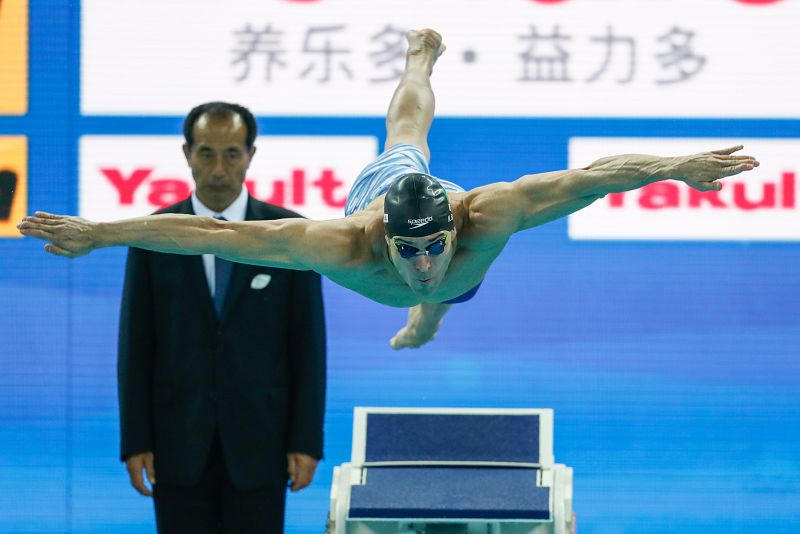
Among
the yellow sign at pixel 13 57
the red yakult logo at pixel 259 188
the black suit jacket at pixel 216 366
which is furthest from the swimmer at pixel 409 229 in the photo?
the yellow sign at pixel 13 57

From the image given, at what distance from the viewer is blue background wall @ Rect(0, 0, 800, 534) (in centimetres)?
621

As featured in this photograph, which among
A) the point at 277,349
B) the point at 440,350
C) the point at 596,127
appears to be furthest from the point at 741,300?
the point at 277,349

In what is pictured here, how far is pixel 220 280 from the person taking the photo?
468cm

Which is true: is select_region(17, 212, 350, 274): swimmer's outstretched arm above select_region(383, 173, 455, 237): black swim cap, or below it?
below

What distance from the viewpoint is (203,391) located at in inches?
183

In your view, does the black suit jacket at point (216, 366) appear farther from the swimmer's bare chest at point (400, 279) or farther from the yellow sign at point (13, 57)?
the yellow sign at point (13, 57)

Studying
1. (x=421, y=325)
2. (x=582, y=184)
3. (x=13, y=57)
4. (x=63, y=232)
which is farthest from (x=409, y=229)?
(x=13, y=57)

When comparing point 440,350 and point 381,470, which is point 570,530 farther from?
point 440,350

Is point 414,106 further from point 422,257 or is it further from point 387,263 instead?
point 422,257

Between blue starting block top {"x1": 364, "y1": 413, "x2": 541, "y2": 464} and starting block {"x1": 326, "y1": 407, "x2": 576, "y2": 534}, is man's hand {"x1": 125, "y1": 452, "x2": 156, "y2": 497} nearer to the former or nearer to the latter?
starting block {"x1": 326, "y1": 407, "x2": 576, "y2": 534}

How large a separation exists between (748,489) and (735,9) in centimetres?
237

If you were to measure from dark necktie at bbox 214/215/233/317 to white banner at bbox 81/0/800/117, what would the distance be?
5.71 feet

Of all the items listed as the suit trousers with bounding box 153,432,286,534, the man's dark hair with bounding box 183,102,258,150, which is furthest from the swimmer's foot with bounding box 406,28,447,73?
the suit trousers with bounding box 153,432,286,534

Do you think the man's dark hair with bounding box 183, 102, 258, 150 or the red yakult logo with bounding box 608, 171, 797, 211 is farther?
the red yakult logo with bounding box 608, 171, 797, 211
